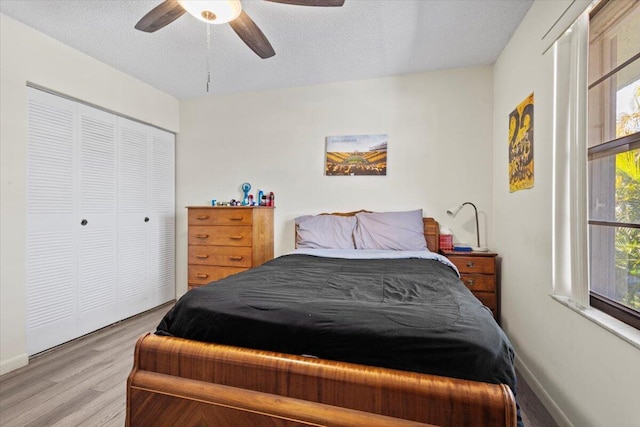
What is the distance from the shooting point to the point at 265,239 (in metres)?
3.21

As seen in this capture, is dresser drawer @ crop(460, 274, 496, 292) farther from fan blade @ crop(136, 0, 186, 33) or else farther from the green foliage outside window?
fan blade @ crop(136, 0, 186, 33)

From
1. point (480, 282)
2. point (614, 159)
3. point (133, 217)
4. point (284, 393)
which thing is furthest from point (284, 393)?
point (133, 217)

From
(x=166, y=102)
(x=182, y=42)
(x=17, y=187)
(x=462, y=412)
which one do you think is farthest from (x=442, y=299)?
(x=166, y=102)

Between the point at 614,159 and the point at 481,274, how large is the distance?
1436 millimetres

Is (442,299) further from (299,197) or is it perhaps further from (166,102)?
(166,102)

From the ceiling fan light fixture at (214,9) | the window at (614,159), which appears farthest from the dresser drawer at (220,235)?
the window at (614,159)

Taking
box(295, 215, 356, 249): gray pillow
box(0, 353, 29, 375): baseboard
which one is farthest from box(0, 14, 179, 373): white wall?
box(295, 215, 356, 249): gray pillow

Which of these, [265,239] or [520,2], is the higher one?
[520,2]

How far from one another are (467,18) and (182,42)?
2.17 metres

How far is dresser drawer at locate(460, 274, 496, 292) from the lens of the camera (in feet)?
8.29

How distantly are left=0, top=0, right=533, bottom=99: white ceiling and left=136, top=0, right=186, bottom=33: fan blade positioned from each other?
0.34 metres

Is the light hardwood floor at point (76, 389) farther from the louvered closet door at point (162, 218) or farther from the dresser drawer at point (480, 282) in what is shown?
the louvered closet door at point (162, 218)

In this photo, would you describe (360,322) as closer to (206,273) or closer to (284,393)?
(284,393)

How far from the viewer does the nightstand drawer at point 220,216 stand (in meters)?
2.95
